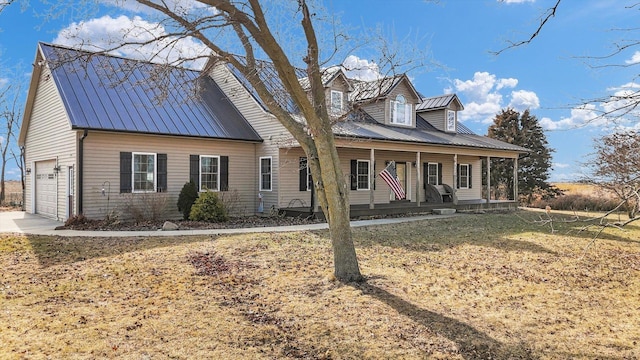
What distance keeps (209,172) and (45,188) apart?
21.5 ft

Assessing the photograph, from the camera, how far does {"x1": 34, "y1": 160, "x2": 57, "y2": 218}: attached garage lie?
54.0ft

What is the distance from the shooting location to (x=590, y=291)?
7664 mm

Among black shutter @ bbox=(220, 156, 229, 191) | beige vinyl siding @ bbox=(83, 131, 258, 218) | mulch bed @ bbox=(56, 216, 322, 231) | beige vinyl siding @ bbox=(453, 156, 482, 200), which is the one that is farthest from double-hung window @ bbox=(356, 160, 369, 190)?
beige vinyl siding @ bbox=(453, 156, 482, 200)

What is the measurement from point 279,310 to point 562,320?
3852 millimetres

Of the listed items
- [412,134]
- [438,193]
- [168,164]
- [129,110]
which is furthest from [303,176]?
[438,193]

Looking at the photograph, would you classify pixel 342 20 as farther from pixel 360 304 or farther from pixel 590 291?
pixel 590 291

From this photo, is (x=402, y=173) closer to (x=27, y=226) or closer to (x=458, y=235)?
(x=458, y=235)

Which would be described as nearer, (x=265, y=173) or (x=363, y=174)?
(x=265, y=173)

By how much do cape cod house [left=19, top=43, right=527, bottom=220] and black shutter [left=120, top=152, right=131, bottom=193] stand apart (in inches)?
1.3

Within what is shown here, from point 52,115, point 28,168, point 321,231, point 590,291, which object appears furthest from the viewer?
point 28,168

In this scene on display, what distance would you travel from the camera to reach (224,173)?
1697 centimetres

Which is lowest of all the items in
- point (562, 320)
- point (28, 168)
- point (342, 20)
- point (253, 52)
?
point (562, 320)

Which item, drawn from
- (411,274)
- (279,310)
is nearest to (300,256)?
(411,274)

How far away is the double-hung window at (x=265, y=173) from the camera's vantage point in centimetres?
1738
